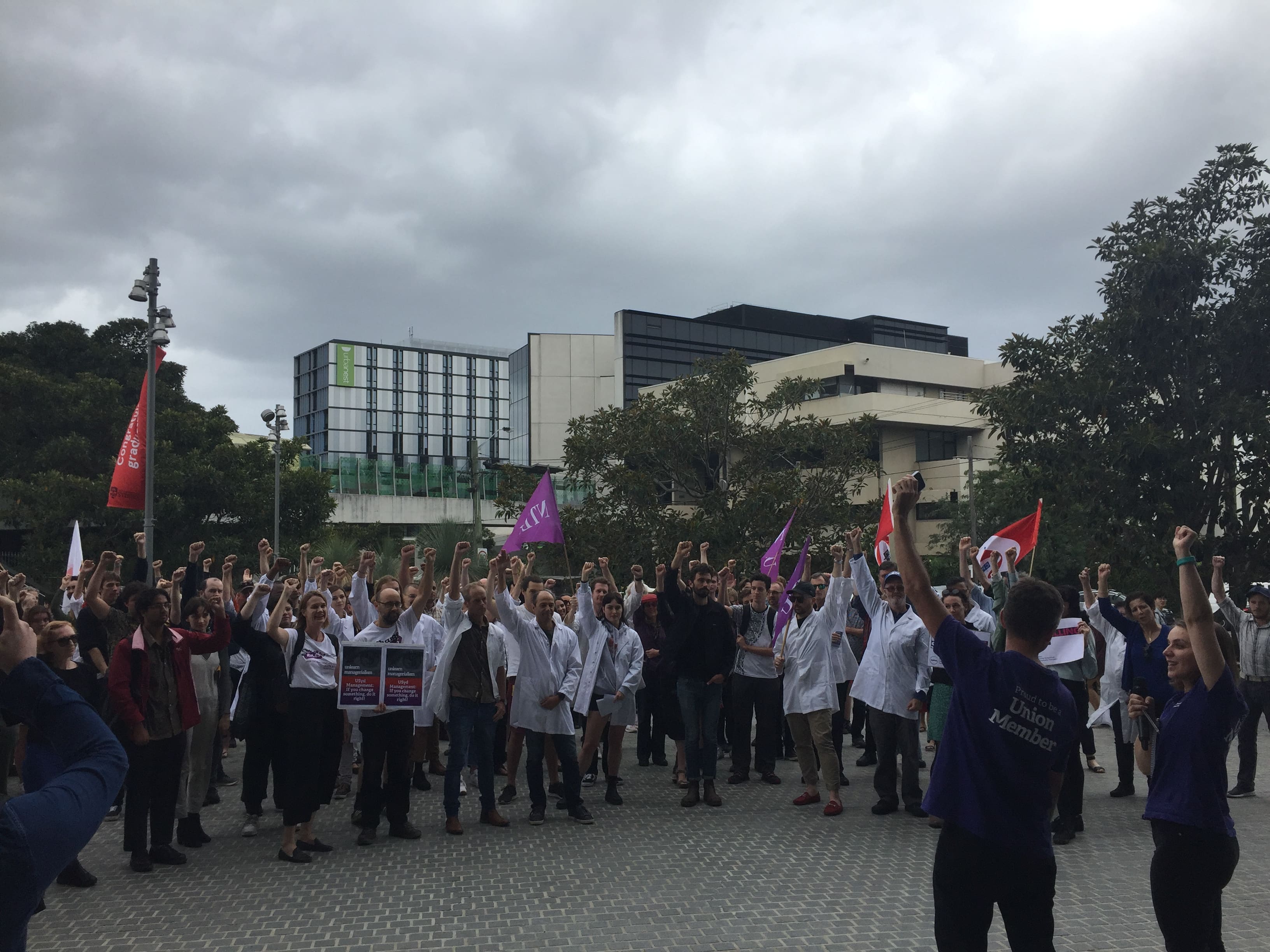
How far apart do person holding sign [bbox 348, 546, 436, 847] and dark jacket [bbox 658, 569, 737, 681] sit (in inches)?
94.0

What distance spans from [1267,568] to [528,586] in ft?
54.3

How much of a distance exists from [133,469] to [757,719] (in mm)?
13600

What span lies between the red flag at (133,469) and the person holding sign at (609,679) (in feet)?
38.9

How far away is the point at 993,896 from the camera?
350 centimetres

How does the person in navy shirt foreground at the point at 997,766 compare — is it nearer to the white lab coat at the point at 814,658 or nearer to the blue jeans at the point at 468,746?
the blue jeans at the point at 468,746

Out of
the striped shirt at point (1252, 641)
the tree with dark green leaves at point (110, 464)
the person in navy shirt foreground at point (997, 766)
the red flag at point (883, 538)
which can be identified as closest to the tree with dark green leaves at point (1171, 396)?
the red flag at point (883, 538)

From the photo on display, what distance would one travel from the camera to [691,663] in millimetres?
9938

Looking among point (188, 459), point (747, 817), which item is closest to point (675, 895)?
point (747, 817)

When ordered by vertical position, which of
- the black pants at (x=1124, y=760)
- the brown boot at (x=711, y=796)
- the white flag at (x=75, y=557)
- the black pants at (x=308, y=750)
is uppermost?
the white flag at (x=75, y=557)

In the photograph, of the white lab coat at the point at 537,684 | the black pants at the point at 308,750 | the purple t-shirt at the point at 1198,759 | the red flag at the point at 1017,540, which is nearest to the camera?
the purple t-shirt at the point at 1198,759

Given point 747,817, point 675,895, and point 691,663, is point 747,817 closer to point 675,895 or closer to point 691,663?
point 691,663

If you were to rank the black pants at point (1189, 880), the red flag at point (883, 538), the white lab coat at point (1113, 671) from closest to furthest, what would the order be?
the black pants at point (1189, 880) → the white lab coat at point (1113, 671) → the red flag at point (883, 538)

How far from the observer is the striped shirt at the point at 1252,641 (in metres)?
10.2

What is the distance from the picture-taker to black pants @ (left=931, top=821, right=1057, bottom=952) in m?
3.48
